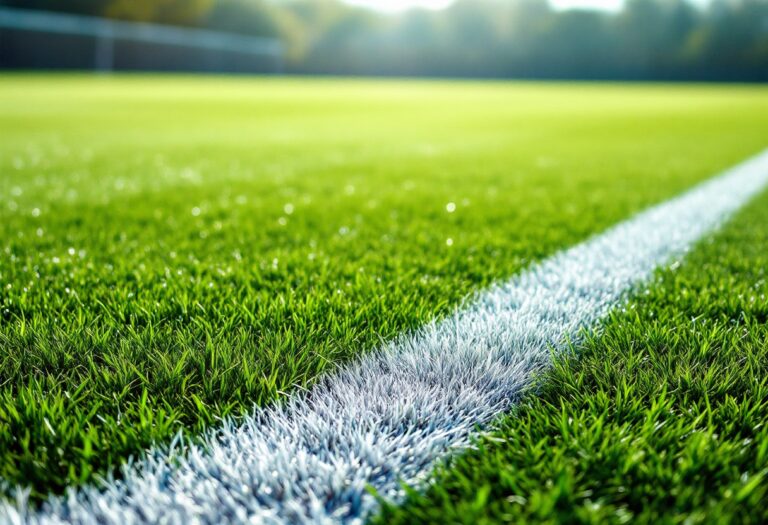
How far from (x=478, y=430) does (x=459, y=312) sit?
614mm

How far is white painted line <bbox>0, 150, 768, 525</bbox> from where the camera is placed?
93 centimetres

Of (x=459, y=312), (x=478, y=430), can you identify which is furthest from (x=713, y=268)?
(x=478, y=430)

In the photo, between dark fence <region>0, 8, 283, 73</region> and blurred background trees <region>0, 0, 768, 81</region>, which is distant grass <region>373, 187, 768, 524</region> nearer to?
dark fence <region>0, 8, 283, 73</region>

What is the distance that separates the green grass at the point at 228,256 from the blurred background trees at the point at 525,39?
37290mm

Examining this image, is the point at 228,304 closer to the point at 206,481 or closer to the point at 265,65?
the point at 206,481

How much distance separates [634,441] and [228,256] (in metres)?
1.57

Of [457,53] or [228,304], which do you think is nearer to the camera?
[228,304]

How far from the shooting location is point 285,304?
1.67m

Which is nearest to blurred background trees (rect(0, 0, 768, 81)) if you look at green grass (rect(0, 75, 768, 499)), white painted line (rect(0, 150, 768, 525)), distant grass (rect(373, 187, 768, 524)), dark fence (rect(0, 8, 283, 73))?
dark fence (rect(0, 8, 283, 73))

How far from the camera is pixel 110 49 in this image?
1152 inches

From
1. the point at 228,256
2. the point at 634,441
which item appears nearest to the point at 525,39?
the point at 228,256

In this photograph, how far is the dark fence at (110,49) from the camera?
1037 inches

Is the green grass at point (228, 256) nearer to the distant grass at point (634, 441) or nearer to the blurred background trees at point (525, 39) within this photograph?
the distant grass at point (634, 441)

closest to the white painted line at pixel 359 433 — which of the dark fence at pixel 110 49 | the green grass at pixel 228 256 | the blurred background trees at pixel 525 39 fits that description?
the green grass at pixel 228 256
